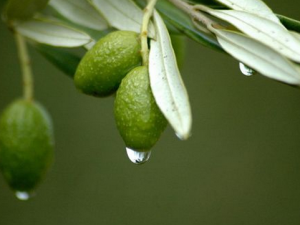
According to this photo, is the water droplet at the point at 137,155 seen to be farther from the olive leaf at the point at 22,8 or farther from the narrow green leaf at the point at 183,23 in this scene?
the olive leaf at the point at 22,8

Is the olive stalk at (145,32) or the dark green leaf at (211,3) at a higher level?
the dark green leaf at (211,3)

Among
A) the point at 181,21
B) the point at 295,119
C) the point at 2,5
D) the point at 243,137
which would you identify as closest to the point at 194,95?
the point at 243,137

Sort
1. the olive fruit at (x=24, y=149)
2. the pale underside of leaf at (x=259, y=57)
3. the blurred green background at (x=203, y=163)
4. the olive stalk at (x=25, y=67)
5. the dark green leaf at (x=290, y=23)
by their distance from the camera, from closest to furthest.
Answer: the pale underside of leaf at (x=259, y=57)
the dark green leaf at (x=290, y=23)
the olive fruit at (x=24, y=149)
the olive stalk at (x=25, y=67)
the blurred green background at (x=203, y=163)

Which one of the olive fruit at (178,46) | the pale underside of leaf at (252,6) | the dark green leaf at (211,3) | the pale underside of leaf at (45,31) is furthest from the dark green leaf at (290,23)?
the pale underside of leaf at (45,31)

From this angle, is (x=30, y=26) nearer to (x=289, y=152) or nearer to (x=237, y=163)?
(x=237, y=163)

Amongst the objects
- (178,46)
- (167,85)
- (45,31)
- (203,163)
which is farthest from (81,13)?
(203,163)

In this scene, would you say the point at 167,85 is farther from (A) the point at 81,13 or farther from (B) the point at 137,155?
(A) the point at 81,13
